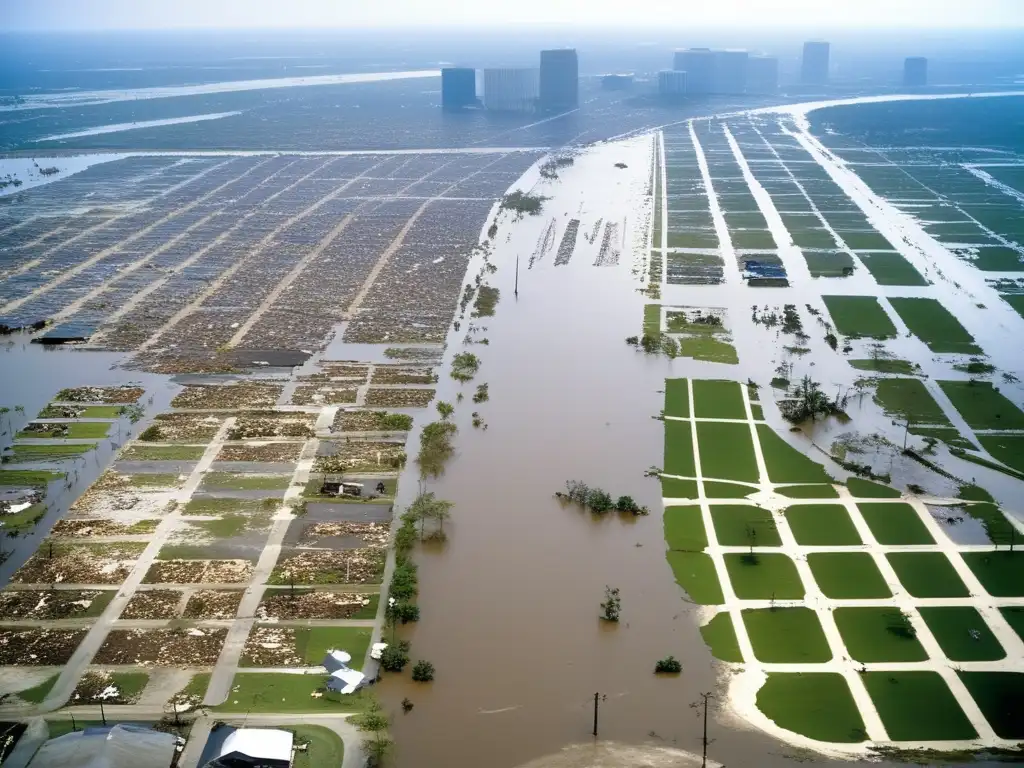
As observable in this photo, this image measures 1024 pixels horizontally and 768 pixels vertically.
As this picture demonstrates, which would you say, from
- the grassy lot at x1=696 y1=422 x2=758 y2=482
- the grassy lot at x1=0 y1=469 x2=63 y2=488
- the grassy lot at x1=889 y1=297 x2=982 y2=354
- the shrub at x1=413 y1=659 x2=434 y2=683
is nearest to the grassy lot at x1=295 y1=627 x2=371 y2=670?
the shrub at x1=413 y1=659 x2=434 y2=683

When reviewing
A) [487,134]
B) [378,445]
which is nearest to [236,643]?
[378,445]

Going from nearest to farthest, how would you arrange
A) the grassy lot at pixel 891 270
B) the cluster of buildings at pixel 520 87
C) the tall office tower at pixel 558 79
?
the grassy lot at pixel 891 270
the cluster of buildings at pixel 520 87
the tall office tower at pixel 558 79

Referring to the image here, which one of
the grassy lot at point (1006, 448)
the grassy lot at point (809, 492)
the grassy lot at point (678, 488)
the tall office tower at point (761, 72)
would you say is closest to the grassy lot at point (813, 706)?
the grassy lot at point (809, 492)

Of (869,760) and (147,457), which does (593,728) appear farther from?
(147,457)

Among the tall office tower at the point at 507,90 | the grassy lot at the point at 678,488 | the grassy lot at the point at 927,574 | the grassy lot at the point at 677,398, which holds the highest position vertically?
the tall office tower at the point at 507,90

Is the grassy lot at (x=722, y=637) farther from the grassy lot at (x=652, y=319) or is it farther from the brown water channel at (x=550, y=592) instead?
the grassy lot at (x=652, y=319)

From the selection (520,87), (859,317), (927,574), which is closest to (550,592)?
(927,574)
